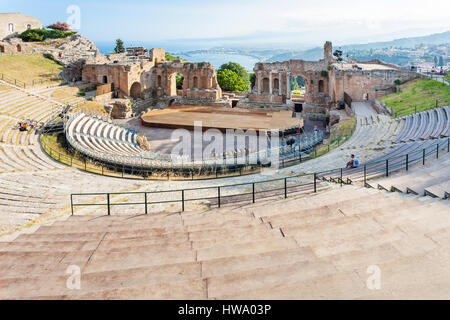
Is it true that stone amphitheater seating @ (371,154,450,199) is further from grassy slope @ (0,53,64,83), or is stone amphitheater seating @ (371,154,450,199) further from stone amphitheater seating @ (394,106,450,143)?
grassy slope @ (0,53,64,83)

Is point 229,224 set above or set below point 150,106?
below

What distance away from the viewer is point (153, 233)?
9.64 metres

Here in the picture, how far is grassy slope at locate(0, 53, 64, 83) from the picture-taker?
40.4m

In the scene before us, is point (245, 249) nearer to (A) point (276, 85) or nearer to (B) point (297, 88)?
(A) point (276, 85)

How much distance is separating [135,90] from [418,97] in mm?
31603

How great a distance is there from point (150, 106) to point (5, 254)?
131ft

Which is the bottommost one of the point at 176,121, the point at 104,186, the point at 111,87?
the point at 104,186

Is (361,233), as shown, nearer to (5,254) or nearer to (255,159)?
(5,254)

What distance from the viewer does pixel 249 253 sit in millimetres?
7902

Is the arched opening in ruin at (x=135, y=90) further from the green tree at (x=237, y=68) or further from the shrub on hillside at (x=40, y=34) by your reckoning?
the shrub on hillside at (x=40, y=34)

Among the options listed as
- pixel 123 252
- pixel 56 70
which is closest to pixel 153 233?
pixel 123 252

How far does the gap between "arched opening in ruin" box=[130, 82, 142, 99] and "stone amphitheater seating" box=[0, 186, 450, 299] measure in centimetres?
3754

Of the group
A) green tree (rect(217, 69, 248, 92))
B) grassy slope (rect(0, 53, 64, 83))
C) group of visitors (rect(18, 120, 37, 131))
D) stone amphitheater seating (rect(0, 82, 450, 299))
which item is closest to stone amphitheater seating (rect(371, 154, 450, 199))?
stone amphitheater seating (rect(0, 82, 450, 299))

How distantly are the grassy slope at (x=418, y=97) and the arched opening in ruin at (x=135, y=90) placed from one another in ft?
91.8
